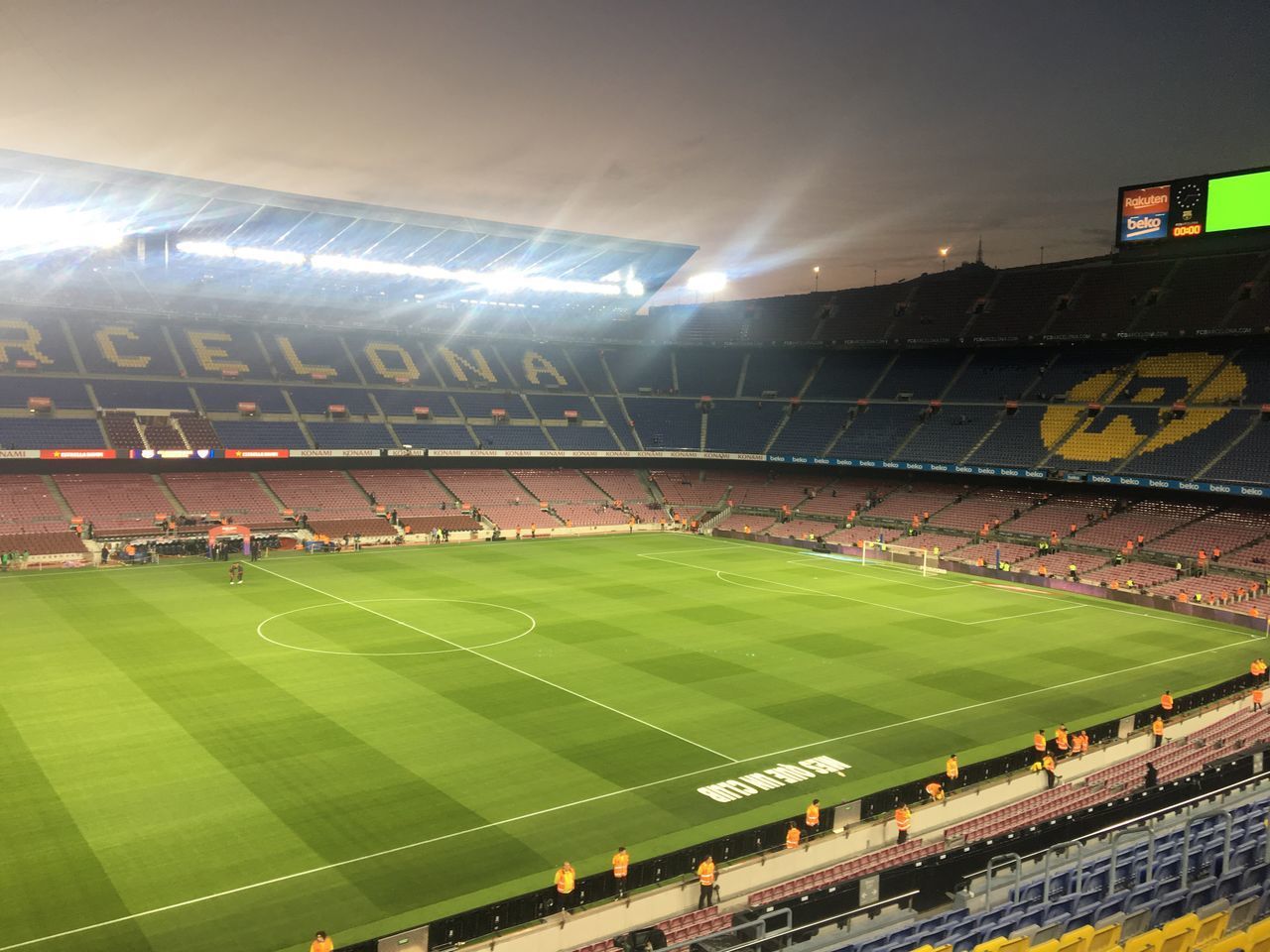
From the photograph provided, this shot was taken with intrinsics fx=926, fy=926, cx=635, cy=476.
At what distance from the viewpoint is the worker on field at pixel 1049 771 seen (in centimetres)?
2103

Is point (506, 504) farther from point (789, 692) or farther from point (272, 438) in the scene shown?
point (789, 692)

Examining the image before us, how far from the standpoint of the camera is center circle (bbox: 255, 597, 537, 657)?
1248 inches

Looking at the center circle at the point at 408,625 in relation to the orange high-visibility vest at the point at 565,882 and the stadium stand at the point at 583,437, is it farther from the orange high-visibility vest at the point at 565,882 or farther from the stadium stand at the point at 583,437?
the stadium stand at the point at 583,437

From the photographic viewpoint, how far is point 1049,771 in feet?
69.1

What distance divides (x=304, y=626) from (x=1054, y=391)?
167ft

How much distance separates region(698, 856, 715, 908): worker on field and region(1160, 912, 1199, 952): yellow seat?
26.2 feet

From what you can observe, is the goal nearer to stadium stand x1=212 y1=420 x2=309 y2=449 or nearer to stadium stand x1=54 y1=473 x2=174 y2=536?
stadium stand x1=212 y1=420 x2=309 y2=449

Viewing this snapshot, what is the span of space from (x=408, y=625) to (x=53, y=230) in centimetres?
3500

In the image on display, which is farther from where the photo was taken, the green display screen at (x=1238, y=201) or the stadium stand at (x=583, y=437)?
the stadium stand at (x=583, y=437)

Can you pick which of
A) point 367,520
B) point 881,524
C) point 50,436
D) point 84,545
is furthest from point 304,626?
point 881,524

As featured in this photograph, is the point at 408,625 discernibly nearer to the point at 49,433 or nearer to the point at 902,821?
the point at 902,821

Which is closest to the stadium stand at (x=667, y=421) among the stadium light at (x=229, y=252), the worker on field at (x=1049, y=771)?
the stadium light at (x=229, y=252)

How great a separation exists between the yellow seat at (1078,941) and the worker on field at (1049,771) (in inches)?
515

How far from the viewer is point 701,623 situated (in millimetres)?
37000
